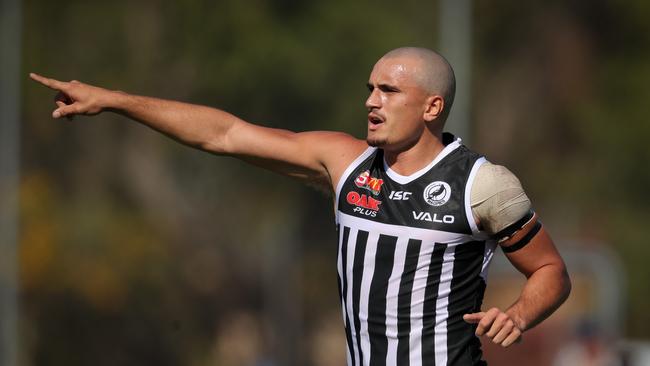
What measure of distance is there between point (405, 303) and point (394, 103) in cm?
102

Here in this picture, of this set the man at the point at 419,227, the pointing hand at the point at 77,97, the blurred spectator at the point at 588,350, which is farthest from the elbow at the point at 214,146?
the blurred spectator at the point at 588,350

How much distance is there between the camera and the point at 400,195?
612 cm

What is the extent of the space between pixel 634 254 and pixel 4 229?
15461mm

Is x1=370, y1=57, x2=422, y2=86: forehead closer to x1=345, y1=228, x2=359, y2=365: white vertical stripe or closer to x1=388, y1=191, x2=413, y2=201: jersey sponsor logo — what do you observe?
x1=388, y1=191, x2=413, y2=201: jersey sponsor logo

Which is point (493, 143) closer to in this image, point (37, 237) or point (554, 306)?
point (37, 237)

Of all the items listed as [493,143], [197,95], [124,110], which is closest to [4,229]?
[197,95]

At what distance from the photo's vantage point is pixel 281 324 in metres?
18.6

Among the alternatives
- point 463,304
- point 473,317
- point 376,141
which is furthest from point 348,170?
point 473,317

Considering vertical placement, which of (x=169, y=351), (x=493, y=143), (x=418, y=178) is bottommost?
(x=169, y=351)

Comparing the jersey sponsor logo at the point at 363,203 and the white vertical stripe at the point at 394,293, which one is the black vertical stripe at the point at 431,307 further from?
the jersey sponsor logo at the point at 363,203

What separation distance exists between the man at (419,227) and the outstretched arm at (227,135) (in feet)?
0.04

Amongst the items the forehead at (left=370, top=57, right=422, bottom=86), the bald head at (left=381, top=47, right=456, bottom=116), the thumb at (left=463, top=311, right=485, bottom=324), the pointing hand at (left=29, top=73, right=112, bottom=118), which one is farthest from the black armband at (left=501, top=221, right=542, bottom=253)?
the pointing hand at (left=29, top=73, right=112, bottom=118)

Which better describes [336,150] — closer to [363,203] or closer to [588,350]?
[363,203]

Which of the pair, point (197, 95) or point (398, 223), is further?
point (197, 95)
